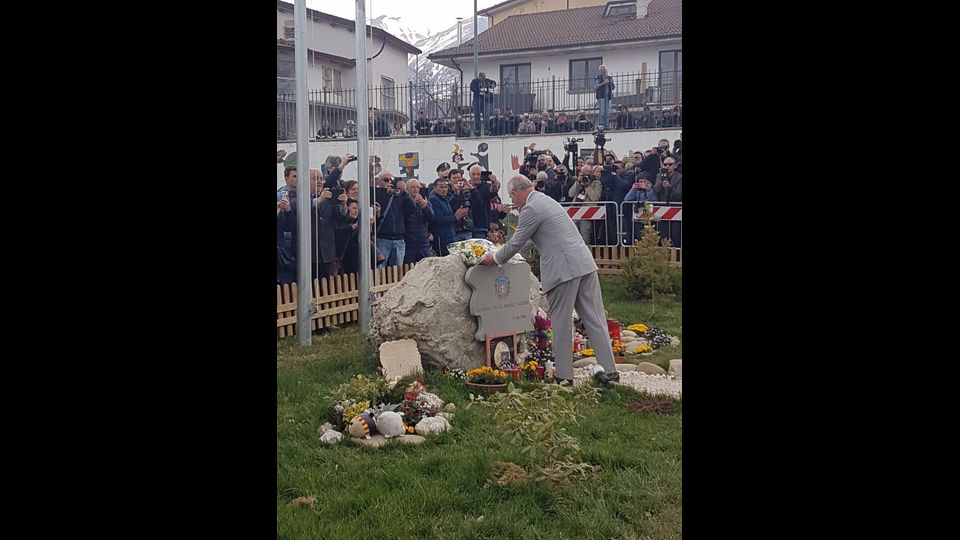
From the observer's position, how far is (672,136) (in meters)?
9.87

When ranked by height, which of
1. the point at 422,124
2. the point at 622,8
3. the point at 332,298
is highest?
the point at 622,8

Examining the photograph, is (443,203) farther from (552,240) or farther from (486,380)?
(486,380)

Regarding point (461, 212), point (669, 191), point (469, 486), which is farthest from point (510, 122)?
point (469, 486)

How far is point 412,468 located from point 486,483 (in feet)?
1.63

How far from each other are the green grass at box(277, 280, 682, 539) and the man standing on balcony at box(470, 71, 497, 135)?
155 inches

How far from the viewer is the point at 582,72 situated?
→ 9469 millimetres

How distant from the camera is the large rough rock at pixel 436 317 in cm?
684

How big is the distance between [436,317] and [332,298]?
212cm

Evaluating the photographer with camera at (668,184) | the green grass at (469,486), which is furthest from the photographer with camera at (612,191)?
the green grass at (469,486)

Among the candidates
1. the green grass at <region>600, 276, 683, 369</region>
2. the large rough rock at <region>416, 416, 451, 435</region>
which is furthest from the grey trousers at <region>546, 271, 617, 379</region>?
the green grass at <region>600, 276, 683, 369</region>

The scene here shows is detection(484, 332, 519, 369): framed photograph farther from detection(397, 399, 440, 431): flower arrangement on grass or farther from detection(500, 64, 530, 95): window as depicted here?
detection(500, 64, 530, 95): window

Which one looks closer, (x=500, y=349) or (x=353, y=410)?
(x=353, y=410)
